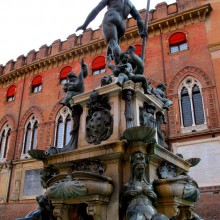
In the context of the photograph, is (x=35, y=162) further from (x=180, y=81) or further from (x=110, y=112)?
(x=110, y=112)

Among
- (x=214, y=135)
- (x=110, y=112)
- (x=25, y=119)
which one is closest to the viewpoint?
(x=110, y=112)

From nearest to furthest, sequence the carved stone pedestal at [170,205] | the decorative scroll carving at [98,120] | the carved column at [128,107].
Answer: the carved stone pedestal at [170,205], the carved column at [128,107], the decorative scroll carving at [98,120]

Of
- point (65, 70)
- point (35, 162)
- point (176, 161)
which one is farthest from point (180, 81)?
point (176, 161)

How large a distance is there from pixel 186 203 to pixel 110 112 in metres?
1.48

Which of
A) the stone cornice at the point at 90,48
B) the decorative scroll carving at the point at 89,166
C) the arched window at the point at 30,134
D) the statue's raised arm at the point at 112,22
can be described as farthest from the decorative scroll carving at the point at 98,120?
the arched window at the point at 30,134

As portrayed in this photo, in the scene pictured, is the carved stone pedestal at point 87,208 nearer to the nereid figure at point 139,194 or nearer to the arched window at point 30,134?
the nereid figure at point 139,194

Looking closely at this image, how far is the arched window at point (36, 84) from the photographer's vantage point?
20275 millimetres

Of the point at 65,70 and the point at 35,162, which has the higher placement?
the point at 65,70

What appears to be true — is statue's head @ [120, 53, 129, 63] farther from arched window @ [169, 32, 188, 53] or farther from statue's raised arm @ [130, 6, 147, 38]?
arched window @ [169, 32, 188, 53]

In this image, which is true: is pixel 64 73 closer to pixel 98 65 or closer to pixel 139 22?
pixel 98 65

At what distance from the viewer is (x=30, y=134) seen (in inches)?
738

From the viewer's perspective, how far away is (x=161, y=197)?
10.3 ft

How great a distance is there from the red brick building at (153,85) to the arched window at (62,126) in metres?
0.06

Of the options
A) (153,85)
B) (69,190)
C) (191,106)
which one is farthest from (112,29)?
(153,85)
